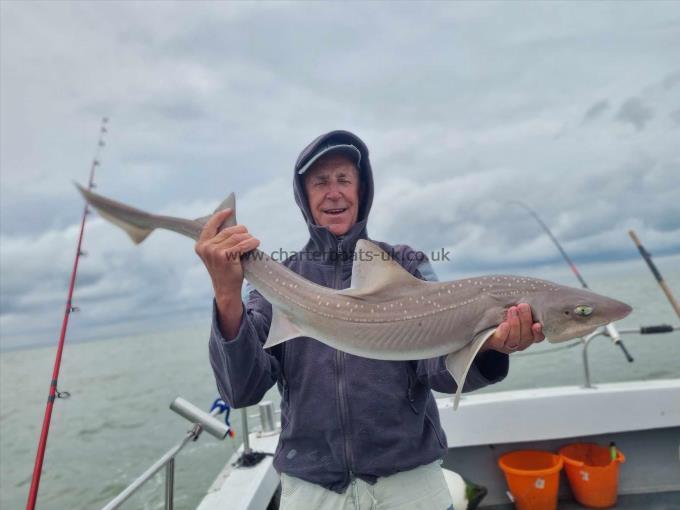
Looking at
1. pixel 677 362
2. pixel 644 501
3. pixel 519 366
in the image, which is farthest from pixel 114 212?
pixel 519 366

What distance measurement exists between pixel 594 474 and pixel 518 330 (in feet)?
12.8

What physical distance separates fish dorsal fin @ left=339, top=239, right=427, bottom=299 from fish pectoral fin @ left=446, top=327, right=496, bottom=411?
429 millimetres

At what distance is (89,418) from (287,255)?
93.3ft

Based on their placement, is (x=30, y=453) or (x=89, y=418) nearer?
(x=30, y=453)

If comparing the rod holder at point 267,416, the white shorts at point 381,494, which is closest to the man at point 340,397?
the white shorts at point 381,494

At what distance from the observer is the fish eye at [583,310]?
250cm

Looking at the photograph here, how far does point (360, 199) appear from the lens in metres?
3.49

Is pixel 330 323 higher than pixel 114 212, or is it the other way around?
pixel 114 212

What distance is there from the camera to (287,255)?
3.26 meters

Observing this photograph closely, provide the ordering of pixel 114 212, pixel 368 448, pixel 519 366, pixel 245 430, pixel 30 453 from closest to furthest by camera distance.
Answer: pixel 114 212, pixel 368 448, pixel 245 430, pixel 30 453, pixel 519 366

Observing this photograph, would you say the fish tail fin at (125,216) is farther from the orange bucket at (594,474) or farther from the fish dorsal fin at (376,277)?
the orange bucket at (594,474)

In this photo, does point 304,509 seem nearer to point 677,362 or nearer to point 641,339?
point 677,362

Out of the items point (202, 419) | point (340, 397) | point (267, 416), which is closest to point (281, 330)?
point (340, 397)

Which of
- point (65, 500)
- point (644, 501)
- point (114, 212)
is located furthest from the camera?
point (65, 500)
